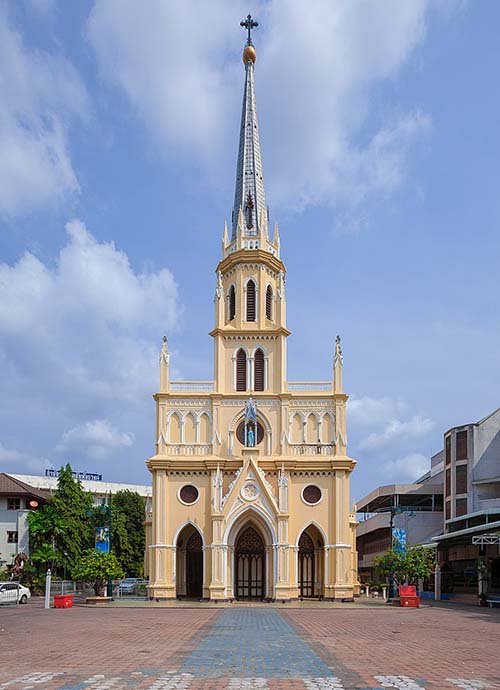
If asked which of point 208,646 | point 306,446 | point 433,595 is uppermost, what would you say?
point 306,446

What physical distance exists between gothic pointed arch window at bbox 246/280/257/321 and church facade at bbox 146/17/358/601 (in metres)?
0.07

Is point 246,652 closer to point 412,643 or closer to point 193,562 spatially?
point 412,643

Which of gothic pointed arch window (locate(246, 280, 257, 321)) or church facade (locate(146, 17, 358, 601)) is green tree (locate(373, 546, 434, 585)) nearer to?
church facade (locate(146, 17, 358, 601))

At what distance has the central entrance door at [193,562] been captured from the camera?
50.6m

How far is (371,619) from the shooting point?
105 feet

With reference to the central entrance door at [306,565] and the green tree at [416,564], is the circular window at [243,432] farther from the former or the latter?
the green tree at [416,564]

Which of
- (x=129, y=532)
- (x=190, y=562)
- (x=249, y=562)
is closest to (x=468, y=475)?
(x=249, y=562)

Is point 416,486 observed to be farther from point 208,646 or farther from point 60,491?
point 208,646

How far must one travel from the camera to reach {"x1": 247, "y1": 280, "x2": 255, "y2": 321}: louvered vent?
53.4 metres

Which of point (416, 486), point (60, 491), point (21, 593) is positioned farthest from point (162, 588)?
point (416, 486)

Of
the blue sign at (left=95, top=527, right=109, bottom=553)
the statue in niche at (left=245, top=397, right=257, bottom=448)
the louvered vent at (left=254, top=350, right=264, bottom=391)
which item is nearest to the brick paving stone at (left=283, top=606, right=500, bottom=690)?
the blue sign at (left=95, top=527, right=109, bottom=553)

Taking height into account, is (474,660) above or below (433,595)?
above

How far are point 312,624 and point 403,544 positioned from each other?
58.6ft

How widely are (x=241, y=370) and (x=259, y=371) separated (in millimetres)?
1157
